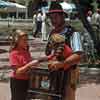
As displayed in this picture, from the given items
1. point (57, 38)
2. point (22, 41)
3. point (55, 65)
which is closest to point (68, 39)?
point (57, 38)

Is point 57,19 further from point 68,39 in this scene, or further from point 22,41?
point 22,41

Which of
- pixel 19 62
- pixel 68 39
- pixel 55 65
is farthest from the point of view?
pixel 19 62

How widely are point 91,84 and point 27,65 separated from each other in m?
6.48

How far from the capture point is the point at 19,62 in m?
4.20

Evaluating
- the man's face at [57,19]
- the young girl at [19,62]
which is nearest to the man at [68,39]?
the man's face at [57,19]

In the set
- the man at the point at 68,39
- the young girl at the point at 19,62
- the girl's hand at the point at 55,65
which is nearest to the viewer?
the girl's hand at the point at 55,65

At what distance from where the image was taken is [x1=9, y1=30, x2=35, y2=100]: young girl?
4.21 m

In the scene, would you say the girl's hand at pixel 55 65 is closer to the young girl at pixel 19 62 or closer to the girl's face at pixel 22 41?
the young girl at pixel 19 62

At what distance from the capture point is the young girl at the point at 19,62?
13.8 feet

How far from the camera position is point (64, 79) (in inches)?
154

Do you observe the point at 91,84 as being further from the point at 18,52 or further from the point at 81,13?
the point at 18,52

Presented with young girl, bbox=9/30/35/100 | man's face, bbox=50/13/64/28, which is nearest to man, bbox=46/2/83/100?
man's face, bbox=50/13/64/28

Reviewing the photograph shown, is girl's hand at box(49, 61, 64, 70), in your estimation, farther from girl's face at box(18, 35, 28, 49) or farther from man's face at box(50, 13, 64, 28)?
girl's face at box(18, 35, 28, 49)

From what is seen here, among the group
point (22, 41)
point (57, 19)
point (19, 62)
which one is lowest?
point (19, 62)
